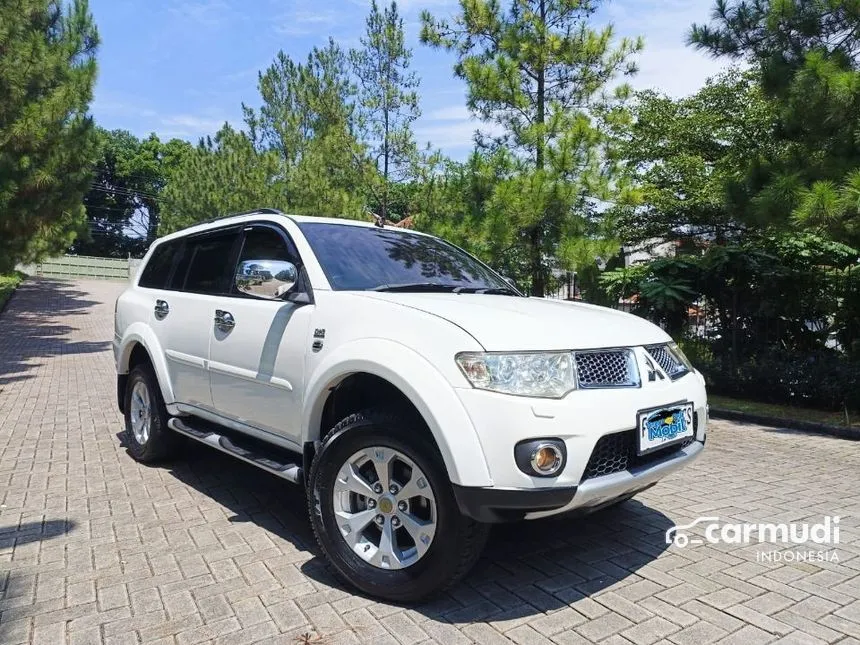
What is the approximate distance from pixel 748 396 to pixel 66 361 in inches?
432

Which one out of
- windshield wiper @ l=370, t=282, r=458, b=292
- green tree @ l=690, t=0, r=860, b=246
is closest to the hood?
windshield wiper @ l=370, t=282, r=458, b=292

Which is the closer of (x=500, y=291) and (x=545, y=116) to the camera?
(x=500, y=291)

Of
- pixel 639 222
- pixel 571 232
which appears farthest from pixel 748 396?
pixel 639 222

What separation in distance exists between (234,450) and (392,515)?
132 cm

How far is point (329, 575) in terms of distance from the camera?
10.3 feet

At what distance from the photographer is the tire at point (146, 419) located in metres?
4.82

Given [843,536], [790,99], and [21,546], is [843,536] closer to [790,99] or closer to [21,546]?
[21,546]

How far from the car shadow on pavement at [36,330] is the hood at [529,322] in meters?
8.30

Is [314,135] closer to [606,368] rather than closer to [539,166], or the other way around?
[539,166]

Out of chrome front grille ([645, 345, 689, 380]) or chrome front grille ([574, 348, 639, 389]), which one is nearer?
chrome front grille ([574, 348, 639, 389])

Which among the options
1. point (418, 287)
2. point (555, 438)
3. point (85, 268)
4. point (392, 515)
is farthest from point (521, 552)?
point (85, 268)

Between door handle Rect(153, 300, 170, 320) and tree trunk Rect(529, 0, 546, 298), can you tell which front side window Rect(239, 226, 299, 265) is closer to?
door handle Rect(153, 300, 170, 320)

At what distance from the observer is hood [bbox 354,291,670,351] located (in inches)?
105

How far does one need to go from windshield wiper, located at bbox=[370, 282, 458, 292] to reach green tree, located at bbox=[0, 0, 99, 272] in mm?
10597
